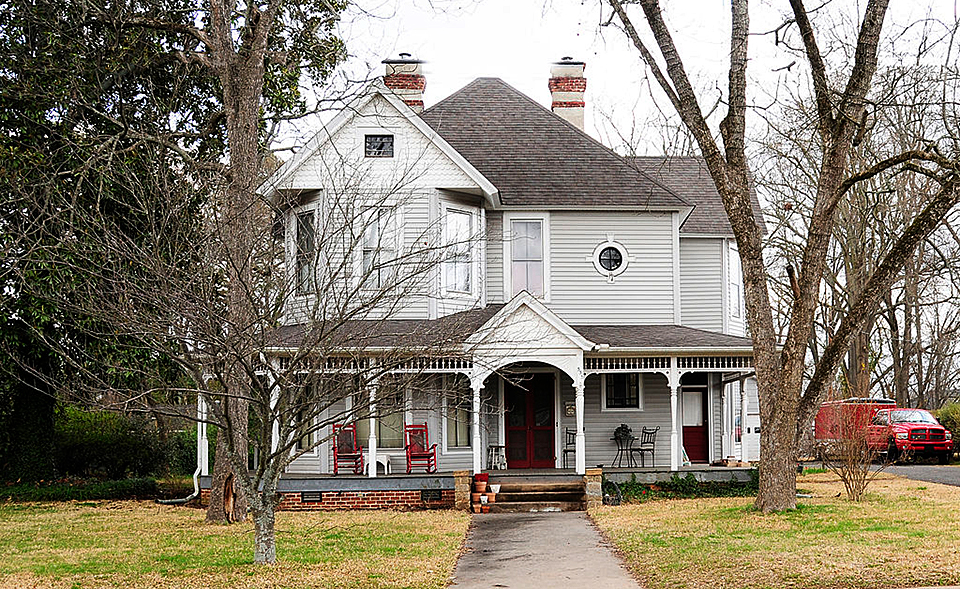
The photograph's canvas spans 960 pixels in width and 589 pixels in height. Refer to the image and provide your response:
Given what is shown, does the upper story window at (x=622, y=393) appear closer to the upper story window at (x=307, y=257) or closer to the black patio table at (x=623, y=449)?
the black patio table at (x=623, y=449)

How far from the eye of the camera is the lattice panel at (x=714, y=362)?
20.4 metres

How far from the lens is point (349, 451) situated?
20641mm

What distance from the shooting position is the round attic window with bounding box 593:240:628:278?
22.5 meters

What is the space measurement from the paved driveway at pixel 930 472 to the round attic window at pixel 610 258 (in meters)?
8.36

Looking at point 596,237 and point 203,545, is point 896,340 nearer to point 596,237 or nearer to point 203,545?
point 596,237

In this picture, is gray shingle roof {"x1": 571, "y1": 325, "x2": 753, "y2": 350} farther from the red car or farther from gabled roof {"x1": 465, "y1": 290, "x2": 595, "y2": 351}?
the red car

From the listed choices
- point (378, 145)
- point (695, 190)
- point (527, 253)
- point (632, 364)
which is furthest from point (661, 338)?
point (378, 145)

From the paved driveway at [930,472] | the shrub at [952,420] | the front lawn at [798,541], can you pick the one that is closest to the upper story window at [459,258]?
the front lawn at [798,541]

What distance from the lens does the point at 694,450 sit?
2325 cm

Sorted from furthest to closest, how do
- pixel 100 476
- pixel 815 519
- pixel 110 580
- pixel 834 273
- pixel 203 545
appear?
pixel 834 273 < pixel 100 476 < pixel 815 519 < pixel 203 545 < pixel 110 580

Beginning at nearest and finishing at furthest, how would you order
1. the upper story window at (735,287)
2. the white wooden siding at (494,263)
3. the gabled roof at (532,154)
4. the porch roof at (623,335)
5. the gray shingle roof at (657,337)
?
the porch roof at (623,335) < the gray shingle roof at (657,337) < the white wooden siding at (494,263) < the gabled roof at (532,154) < the upper story window at (735,287)

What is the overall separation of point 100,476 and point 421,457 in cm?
1014

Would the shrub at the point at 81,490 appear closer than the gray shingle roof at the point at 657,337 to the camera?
No

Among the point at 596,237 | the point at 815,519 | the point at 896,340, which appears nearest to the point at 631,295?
the point at 596,237
